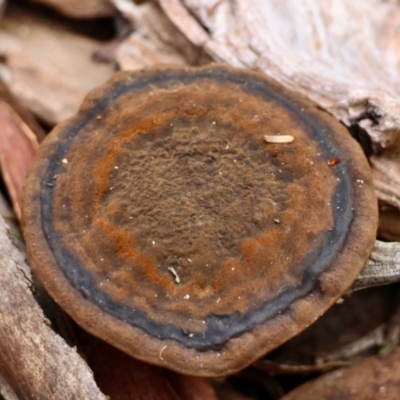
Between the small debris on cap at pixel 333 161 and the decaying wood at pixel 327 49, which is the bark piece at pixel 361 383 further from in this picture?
the small debris on cap at pixel 333 161

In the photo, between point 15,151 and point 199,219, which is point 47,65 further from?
point 199,219

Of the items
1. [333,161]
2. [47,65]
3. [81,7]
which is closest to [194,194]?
[333,161]

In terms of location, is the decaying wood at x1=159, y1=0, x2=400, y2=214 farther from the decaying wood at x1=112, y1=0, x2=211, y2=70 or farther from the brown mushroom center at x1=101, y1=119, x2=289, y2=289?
the brown mushroom center at x1=101, y1=119, x2=289, y2=289

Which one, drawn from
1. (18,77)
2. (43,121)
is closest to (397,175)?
(43,121)

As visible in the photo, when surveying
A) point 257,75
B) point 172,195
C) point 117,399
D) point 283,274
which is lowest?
point 117,399

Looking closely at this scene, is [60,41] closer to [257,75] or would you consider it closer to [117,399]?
[257,75]

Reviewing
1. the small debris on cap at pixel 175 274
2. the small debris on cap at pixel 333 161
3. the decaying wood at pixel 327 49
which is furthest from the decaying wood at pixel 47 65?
the small debris on cap at pixel 333 161
